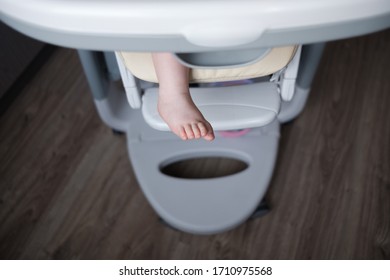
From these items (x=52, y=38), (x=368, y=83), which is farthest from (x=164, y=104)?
(x=368, y=83)

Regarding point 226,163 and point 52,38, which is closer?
point 52,38

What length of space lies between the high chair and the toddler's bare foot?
4 cm

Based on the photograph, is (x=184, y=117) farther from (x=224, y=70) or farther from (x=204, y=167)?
(x=204, y=167)

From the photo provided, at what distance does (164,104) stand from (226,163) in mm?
445

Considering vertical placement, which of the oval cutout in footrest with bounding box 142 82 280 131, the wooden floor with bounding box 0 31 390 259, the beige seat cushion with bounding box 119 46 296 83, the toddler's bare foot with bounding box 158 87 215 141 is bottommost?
the wooden floor with bounding box 0 31 390 259

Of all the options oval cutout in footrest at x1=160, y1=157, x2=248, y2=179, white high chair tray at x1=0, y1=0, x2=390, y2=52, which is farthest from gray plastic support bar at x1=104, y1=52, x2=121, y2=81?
white high chair tray at x1=0, y1=0, x2=390, y2=52

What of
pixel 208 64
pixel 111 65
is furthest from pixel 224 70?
pixel 111 65

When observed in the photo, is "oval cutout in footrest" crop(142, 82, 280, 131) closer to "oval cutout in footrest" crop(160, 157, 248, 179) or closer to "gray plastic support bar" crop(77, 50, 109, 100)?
"gray plastic support bar" crop(77, 50, 109, 100)

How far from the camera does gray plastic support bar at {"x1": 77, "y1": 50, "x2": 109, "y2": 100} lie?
32.4 inches

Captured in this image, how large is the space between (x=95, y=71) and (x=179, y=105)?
288mm

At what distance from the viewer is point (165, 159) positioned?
39.7 inches

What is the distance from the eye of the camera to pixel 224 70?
669 mm

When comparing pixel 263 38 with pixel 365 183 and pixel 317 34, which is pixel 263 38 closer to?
pixel 317 34
